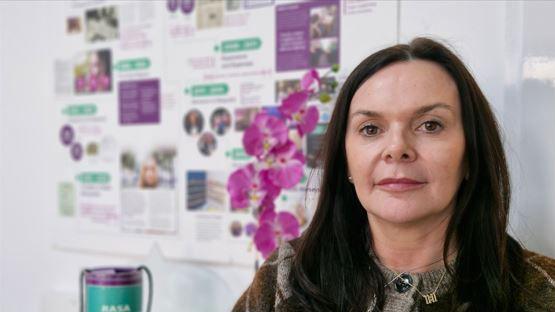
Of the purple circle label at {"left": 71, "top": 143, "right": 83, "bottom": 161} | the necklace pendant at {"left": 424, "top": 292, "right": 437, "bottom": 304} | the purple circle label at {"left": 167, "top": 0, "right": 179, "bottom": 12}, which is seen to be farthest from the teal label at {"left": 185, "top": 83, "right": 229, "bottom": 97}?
the necklace pendant at {"left": 424, "top": 292, "right": 437, "bottom": 304}

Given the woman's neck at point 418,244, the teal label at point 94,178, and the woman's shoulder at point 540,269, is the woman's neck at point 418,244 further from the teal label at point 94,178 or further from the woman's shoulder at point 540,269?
the teal label at point 94,178

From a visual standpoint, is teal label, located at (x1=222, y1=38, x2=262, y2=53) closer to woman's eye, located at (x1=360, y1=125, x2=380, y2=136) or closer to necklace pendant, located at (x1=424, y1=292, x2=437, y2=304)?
woman's eye, located at (x1=360, y1=125, x2=380, y2=136)

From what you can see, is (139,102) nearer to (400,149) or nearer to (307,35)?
(307,35)

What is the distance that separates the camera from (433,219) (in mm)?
1210

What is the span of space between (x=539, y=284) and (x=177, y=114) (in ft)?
3.80

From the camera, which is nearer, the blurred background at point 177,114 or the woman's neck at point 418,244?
the woman's neck at point 418,244

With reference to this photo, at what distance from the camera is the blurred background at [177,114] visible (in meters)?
1.36

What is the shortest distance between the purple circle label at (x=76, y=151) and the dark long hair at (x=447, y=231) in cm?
111

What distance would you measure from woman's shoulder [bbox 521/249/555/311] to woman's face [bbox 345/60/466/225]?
0.20 meters

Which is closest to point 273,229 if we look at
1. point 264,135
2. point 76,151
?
point 264,135

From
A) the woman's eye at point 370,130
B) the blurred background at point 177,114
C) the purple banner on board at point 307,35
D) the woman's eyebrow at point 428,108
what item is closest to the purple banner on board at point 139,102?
the blurred background at point 177,114

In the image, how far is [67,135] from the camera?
7.10 feet

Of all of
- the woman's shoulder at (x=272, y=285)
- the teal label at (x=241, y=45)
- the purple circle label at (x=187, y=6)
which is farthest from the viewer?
the purple circle label at (x=187, y=6)

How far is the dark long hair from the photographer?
45.6 inches
